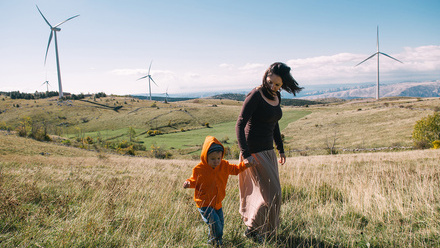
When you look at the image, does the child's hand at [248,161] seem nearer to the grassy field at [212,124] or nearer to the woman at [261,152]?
Answer: the woman at [261,152]

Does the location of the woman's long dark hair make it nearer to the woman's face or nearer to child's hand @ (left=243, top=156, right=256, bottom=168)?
the woman's face

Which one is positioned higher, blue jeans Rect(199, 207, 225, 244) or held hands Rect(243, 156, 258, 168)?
held hands Rect(243, 156, 258, 168)

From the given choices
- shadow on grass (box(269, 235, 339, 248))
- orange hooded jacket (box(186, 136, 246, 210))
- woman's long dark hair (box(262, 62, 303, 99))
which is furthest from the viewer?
woman's long dark hair (box(262, 62, 303, 99))

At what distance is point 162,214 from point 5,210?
2018 millimetres

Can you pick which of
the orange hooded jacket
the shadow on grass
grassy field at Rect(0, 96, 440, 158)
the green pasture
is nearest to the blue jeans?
the orange hooded jacket

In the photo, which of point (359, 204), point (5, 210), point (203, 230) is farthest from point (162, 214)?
point (359, 204)

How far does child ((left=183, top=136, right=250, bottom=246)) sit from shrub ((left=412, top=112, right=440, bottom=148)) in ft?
117

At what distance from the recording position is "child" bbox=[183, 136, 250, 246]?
2.95 meters

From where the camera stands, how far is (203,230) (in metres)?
3.27

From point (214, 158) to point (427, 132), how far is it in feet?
124

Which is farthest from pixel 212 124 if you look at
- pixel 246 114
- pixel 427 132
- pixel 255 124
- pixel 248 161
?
pixel 248 161

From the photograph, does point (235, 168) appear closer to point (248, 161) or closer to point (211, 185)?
point (248, 161)

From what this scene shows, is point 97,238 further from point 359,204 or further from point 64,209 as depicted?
point 359,204

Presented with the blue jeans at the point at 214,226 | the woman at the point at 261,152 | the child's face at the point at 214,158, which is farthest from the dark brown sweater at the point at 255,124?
the blue jeans at the point at 214,226
